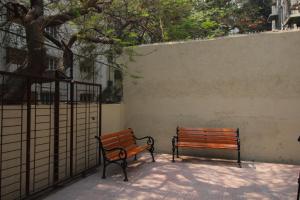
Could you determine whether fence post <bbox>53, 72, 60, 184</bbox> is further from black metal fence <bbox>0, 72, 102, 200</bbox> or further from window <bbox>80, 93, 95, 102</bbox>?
window <bbox>80, 93, 95, 102</bbox>

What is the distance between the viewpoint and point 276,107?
24.4 feet

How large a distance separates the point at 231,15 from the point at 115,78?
41.7 ft

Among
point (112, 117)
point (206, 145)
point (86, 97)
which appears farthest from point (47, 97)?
point (206, 145)

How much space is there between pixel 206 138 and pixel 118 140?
8.58ft

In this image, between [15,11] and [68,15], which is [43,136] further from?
[68,15]

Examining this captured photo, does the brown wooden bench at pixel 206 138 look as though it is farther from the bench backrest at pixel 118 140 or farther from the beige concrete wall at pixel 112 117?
the beige concrete wall at pixel 112 117

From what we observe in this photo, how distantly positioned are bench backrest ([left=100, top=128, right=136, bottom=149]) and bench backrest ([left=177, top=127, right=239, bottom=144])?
149 cm

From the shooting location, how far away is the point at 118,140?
6902 mm

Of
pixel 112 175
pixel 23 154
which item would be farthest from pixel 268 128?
pixel 23 154

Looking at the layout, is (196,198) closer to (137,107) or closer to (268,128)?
(268,128)

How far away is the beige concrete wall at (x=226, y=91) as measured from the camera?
736cm

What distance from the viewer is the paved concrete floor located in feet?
16.6

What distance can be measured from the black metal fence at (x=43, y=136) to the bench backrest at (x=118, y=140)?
1.78 ft

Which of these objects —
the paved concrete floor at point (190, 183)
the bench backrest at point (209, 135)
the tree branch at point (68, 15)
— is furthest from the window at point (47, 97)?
the bench backrest at point (209, 135)
